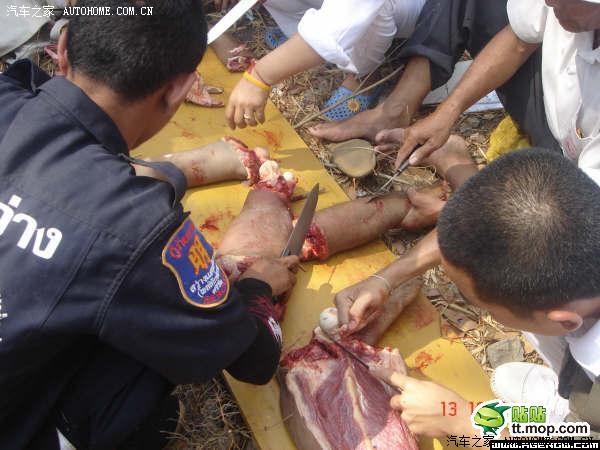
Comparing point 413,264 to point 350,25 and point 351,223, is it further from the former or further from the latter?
point 350,25

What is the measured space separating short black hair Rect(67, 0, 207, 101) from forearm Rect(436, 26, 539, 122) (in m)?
1.74

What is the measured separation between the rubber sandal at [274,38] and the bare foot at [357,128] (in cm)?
94

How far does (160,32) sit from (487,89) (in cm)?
208

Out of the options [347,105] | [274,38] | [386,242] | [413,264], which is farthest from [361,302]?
[274,38]

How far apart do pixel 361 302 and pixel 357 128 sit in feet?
4.48

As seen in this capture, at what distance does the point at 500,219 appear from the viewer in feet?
5.45

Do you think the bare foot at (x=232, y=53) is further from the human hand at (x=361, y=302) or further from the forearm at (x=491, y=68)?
the human hand at (x=361, y=302)

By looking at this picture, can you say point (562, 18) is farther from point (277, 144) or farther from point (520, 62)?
point (277, 144)

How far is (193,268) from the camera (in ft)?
5.69

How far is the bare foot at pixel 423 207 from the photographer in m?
3.11

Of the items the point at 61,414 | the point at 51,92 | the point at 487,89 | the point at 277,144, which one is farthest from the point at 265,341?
the point at 487,89

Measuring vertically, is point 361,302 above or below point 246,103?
below

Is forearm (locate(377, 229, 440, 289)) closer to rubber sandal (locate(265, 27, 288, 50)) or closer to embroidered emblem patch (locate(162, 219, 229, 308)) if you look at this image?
embroidered emblem patch (locate(162, 219, 229, 308))

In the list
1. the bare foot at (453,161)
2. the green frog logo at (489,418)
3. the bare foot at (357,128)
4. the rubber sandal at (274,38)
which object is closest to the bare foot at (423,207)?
the bare foot at (453,161)
